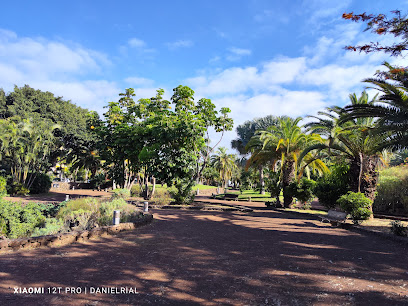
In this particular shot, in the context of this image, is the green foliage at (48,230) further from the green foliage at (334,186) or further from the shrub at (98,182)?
the shrub at (98,182)

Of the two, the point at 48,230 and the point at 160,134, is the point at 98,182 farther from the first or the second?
the point at 48,230

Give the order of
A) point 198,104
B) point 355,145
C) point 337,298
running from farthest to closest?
point 198,104
point 355,145
point 337,298

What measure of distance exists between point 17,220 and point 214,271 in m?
6.26

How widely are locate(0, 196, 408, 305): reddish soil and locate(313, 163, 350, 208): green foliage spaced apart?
874 cm

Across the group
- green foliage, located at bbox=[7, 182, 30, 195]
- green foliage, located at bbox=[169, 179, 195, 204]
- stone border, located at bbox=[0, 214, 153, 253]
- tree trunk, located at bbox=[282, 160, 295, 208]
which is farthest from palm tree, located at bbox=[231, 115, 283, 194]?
stone border, located at bbox=[0, 214, 153, 253]

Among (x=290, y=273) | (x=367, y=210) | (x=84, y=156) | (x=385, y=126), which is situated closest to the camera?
(x=290, y=273)

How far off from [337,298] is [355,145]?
11788 millimetres

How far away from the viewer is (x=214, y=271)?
16.6 feet

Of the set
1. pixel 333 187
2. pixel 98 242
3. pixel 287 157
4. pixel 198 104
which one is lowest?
pixel 98 242

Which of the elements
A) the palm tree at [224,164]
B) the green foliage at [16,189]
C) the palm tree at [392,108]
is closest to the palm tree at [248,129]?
the palm tree at [224,164]

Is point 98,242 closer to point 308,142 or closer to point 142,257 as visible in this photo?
point 142,257

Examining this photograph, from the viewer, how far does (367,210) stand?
12148mm

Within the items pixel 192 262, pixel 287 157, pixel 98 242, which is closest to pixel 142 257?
pixel 192 262

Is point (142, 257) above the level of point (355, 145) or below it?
below
